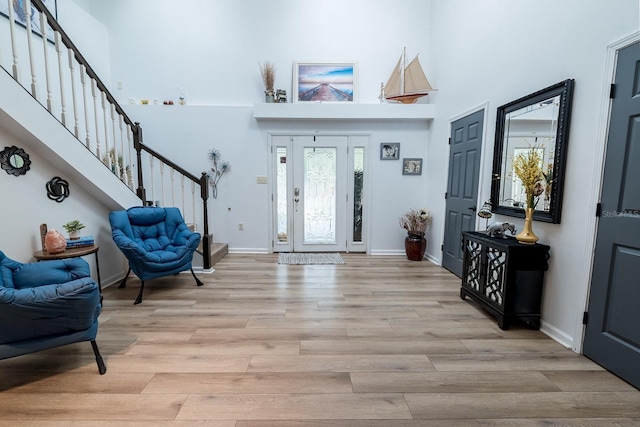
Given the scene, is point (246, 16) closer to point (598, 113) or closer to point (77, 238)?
point (77, 238)

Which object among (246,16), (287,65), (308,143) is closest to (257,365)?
(308,143)

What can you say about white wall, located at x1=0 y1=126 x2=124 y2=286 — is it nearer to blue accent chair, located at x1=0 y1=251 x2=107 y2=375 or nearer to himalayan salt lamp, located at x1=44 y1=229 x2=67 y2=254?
himalayan salt lamp, located at x1=44 y1=229 x2=67 y2=254

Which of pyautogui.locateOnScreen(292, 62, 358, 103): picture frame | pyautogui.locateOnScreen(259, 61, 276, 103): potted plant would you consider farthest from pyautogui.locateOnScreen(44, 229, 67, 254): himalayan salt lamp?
pyautogui.locateOnScreen(292, 62, 358, 103): picture frame

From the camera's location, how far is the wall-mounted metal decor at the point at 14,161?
2271 mm

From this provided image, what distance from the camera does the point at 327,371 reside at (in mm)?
1823

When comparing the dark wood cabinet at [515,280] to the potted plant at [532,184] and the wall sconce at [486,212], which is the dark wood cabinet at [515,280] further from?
the wall sconce at [486,212]

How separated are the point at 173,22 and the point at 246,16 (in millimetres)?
1169

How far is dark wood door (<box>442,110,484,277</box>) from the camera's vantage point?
336 cm

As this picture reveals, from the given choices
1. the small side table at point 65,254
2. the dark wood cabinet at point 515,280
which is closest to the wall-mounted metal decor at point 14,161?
the small side table at point 65,254

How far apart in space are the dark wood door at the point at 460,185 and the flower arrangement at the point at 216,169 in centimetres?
348

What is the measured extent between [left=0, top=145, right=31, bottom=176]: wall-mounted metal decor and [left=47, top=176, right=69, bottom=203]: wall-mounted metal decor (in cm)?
24

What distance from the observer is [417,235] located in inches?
175

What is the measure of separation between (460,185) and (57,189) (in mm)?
4507

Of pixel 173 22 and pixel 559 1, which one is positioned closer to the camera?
pixel 559 1
